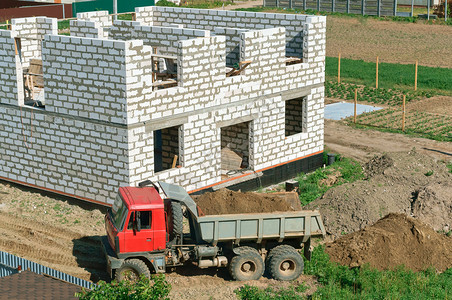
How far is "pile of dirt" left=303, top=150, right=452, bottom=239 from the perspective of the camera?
75.7 feet

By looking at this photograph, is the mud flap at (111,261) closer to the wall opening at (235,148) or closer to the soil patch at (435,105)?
the wall opening at (235,148)

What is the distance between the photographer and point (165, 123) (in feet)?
78.5

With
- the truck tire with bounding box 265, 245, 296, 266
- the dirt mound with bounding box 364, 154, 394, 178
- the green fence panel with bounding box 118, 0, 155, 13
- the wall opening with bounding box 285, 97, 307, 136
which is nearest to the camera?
the truck tire with bounding box 265, 245, 296, 266

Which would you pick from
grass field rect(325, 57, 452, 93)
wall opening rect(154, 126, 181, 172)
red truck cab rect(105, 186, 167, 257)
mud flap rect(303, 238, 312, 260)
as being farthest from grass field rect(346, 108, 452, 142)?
red truck cab rect(105, 186, 167, 257)

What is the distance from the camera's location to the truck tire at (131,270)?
18.8 m

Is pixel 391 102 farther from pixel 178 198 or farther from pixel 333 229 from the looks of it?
pixel 178 198

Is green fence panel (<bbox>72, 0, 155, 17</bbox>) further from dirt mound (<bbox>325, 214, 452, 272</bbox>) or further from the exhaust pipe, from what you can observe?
the exhaust pipe

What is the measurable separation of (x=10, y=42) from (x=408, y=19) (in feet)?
153

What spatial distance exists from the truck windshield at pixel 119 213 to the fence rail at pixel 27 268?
1.90m

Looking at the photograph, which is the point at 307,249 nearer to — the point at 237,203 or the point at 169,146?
the point at 237,203

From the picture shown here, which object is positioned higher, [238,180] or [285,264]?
[238,180]

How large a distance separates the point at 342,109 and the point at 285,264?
20.3 meters

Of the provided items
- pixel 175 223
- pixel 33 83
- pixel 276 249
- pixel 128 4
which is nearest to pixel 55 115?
pixel 33 83

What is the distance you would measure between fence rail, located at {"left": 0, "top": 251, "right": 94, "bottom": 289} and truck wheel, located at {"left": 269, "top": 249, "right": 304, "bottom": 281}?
4.78 meters
